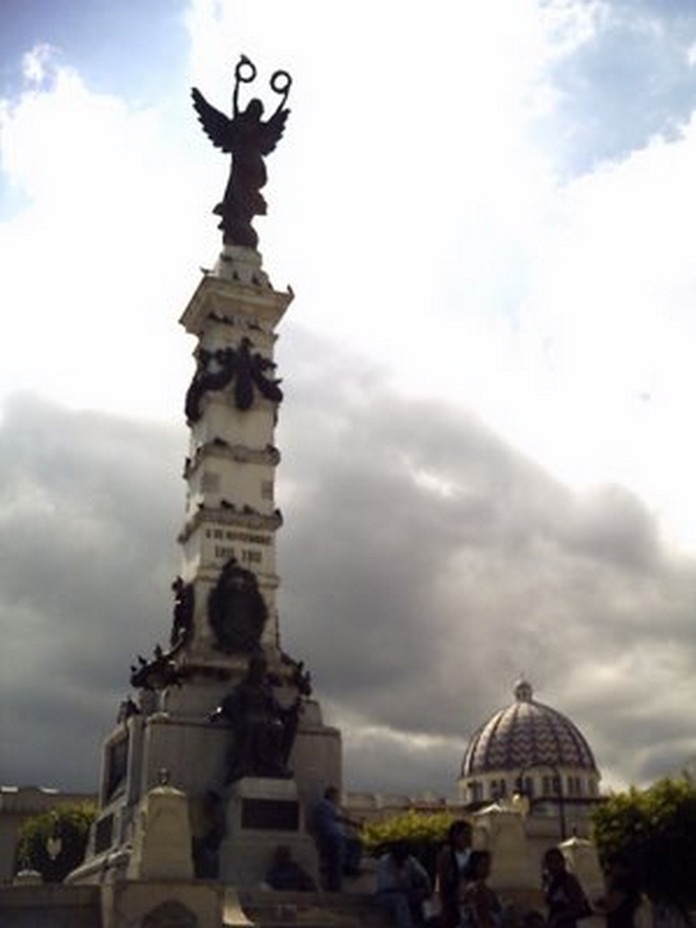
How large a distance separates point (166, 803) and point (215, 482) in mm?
14573

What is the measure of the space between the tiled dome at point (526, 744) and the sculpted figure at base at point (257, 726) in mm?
96081

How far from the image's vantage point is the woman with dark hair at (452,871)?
1212 centimetres

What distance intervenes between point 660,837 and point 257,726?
2950 cm

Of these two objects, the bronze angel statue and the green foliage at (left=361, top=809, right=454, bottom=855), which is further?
the green foliage at (left=361, top=809, right=454, bottom=855)

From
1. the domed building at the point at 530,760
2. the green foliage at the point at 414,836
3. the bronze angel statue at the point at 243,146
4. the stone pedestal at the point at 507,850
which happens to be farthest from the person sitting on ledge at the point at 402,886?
the domed building at the point at 530,760

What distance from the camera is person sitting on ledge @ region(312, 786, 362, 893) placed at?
2791 cm

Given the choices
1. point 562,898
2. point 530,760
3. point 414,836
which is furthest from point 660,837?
point 530,760

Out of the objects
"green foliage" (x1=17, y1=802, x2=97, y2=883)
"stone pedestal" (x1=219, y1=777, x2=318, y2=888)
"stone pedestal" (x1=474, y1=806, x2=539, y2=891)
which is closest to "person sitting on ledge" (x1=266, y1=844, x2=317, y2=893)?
"stone pedestal" (x1=219, y1=777, x2=318, y2=888)

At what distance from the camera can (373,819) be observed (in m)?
92.6

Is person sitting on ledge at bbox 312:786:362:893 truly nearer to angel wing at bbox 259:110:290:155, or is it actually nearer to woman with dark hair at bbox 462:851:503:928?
woman with dark hair at bbox 462:851:503:928

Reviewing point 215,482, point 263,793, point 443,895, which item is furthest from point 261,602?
point 443,895

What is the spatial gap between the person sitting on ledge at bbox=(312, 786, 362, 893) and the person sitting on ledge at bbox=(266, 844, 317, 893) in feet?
2.49

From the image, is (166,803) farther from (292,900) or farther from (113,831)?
(113,831)

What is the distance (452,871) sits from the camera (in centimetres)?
1241
